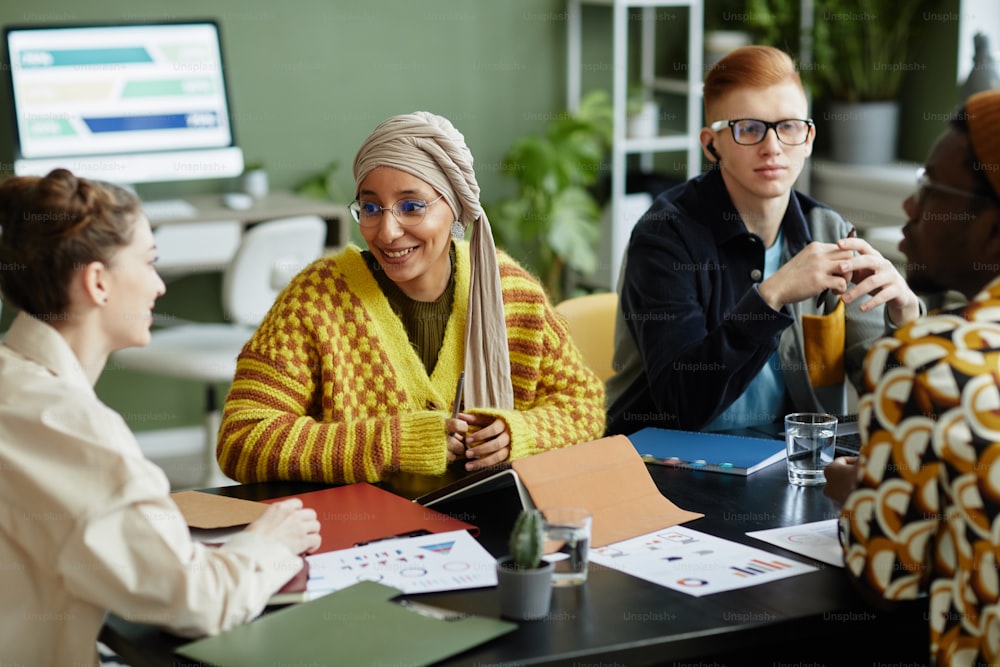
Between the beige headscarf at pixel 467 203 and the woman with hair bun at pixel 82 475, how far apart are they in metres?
0.66

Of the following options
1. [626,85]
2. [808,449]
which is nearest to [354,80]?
[626,85]

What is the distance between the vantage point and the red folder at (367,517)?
1619 mm

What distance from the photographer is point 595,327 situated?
264 cm

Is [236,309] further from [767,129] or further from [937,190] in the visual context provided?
[937,190]

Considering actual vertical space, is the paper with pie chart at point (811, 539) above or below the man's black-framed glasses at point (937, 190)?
below

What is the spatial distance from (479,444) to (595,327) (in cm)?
73

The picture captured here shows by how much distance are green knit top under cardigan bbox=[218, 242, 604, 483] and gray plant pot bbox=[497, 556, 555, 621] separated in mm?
549

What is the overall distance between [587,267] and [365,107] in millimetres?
1032

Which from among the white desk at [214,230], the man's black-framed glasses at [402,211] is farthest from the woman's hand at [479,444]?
the white desk at [214,230]

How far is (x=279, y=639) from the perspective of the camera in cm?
130

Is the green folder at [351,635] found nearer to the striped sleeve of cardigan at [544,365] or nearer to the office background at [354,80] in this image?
the striped sleeve of cardigan at [544,365]

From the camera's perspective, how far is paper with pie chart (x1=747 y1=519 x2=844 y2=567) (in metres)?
1.56

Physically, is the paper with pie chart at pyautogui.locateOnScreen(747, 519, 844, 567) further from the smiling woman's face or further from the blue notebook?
the smiling woman's face

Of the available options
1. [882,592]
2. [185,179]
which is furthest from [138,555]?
[185,179]
